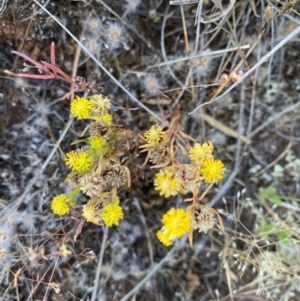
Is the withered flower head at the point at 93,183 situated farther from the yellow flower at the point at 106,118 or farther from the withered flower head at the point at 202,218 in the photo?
the withered flower head at the point at 202,218

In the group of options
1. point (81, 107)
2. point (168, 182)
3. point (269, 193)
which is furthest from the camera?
point (269, 193)

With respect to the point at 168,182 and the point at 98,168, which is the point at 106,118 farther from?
the point at 168,182

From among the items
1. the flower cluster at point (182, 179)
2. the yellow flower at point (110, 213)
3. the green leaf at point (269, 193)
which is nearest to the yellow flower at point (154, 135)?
the flower cluster at point (182, 179)

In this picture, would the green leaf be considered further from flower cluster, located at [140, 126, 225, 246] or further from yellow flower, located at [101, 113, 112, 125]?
yellow flower, located at [101, 113, 112, 125]

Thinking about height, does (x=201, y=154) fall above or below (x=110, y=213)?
above

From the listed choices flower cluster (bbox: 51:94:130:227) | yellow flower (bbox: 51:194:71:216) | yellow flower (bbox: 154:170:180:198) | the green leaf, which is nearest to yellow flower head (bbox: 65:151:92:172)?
flower cluster (bbox: 51:94:130:227)

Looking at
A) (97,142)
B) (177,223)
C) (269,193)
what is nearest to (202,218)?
(177,223)
